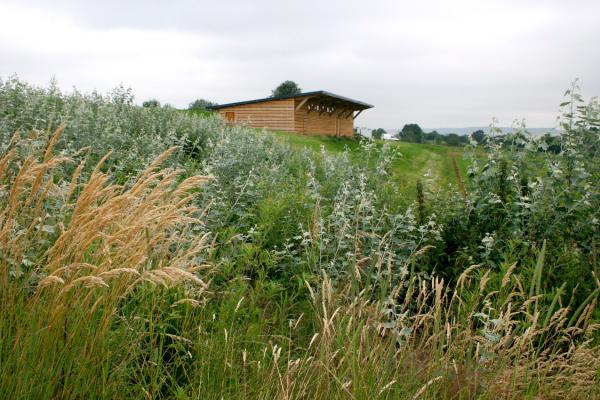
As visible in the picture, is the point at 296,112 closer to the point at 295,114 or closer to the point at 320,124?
the point at 295,114

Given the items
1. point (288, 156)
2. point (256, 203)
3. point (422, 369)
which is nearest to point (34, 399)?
point (422, 369)

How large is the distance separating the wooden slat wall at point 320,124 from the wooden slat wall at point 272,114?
0.50 meters

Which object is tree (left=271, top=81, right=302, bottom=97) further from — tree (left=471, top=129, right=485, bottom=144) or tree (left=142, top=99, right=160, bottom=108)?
tree (left=471, top=129, right=485, bottom=144)

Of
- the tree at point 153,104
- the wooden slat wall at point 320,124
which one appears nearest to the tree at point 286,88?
the wooden slat wall at point 320,124

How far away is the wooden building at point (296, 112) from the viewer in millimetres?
33312

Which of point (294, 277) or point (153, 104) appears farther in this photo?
point (153, 104)

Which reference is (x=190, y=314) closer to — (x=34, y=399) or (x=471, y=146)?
(x=34, y=399)

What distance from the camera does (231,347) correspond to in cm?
313

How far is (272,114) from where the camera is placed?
34281 millimetres

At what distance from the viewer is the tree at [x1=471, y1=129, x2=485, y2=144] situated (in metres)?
6.51

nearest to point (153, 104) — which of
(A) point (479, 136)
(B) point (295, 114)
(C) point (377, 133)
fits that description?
(C) point (377, 133)

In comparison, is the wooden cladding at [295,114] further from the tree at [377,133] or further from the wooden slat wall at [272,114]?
the tree at [377,133]

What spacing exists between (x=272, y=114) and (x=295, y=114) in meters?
1.76

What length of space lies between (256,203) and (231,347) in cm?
315
